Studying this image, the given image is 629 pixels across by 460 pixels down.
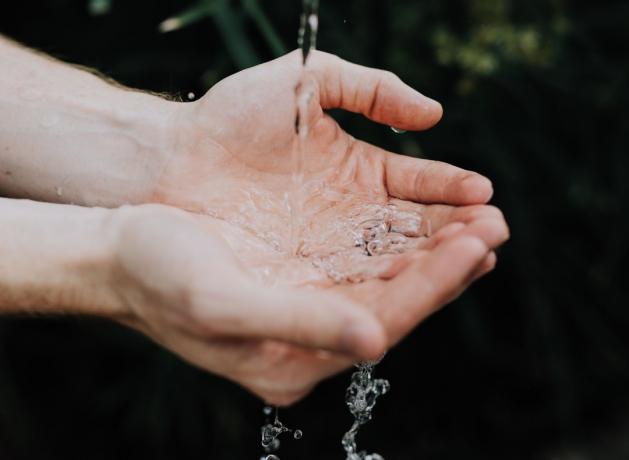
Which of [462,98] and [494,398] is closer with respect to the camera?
[462,98]

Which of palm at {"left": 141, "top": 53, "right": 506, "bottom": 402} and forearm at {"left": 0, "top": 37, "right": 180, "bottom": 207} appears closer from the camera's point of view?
palm at {"left": 141, "top": 53, "right": 506, "bottom": 402}

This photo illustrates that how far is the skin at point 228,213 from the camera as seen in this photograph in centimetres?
83

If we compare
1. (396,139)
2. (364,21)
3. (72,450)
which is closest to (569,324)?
(396,139)

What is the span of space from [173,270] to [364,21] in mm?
1149

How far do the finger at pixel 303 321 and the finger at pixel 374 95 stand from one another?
52 cm

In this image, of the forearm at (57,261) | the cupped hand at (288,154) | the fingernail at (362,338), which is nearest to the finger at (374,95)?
the cupped hand at (288,154)

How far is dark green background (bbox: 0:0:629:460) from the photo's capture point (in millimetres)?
1824

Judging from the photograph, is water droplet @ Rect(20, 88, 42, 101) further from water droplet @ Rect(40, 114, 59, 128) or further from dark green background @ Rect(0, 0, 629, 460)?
dark green background @ Rect(0, 0, 629, 460)

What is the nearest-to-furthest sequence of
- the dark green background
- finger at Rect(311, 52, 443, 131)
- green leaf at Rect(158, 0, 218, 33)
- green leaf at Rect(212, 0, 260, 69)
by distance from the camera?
finger at Rect(311, 52, 443, 131) < green leaf at Rect(158, 0, 218, 33) < green leaf at Rect(212, 0, 260, 69) < the dark green background

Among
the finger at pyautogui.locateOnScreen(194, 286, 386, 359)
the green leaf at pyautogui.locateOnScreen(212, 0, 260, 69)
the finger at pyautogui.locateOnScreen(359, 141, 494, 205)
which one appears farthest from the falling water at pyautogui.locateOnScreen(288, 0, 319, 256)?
the finger at pyautogui.locateOnScreen(194, 286, 386, 359)

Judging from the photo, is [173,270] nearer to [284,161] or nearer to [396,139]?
[284,161]

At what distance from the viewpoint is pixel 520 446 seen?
6.66 ft

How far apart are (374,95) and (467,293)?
830 millimetres

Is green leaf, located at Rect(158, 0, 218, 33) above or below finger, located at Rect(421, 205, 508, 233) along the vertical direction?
above
